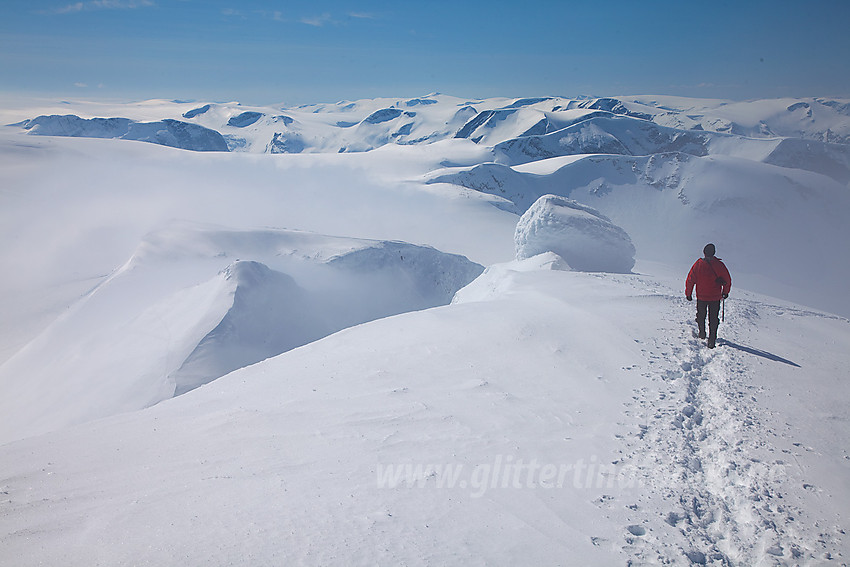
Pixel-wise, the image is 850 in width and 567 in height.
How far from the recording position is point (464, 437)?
4438mm

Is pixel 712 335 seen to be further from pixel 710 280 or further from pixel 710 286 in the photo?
pixel 710 280

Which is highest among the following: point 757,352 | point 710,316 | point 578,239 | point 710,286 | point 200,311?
point 710,286

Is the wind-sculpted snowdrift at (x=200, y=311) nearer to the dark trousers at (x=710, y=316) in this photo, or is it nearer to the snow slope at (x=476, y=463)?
the snow slope at (x=476, y=463)

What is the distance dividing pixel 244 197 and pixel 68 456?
1749 inches

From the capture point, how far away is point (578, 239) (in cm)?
1662

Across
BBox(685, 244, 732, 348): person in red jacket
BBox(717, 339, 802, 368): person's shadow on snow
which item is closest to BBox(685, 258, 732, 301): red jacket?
BBox(685, 244, 732, 348): person in red jacket

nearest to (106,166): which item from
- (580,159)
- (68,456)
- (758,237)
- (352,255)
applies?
(352,255)

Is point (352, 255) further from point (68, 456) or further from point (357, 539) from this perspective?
point (357, 539)

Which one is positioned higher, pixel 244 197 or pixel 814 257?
pixel 244 197

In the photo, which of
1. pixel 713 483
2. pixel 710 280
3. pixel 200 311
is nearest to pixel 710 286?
pixel 710 280

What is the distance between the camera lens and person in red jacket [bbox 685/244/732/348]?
666 cm

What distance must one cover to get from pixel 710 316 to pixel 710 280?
541 mm

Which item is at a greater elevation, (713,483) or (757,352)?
(713,483)

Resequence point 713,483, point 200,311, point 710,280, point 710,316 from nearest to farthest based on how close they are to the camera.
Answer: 1. point 713,483
2. point 710,316
3. point 710,280
4. point 200,311
